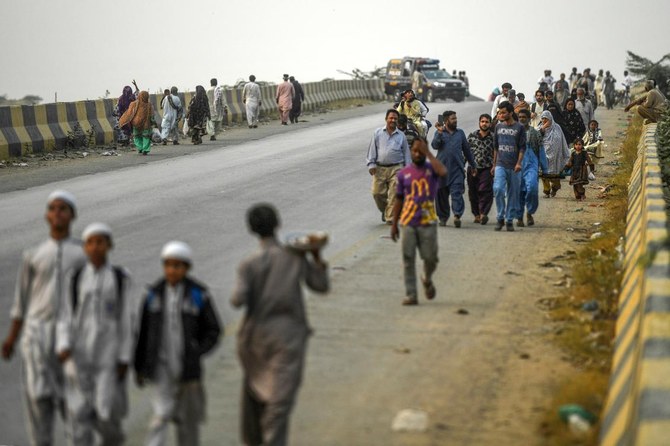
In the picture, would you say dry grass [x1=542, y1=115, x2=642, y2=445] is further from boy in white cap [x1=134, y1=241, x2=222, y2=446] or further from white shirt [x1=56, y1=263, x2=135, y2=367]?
white shirt [x1=56, y1=263, x2=135, y2=367]

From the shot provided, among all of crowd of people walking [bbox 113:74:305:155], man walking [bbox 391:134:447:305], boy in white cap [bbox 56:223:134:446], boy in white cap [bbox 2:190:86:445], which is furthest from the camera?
crowd of people walking [bbox 113:74:305:155]

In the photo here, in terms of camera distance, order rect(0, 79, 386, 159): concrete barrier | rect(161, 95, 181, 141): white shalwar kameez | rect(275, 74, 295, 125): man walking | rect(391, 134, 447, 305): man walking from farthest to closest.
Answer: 1. rect(275, 74, 295, 125): man walking
2. rect(161, 95, 181, 141): white shalwar kameez
3. rect(0, 79, 386, 159): concrete barrier
4. rect(391, 134, 447, 305): man walking

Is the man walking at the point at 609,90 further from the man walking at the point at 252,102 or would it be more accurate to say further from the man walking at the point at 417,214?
the man walking at the point at 417,214

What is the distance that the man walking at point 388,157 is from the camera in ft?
59.3

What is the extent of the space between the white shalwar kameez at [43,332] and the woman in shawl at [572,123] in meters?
18.8

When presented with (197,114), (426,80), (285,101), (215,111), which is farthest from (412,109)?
(426,80)

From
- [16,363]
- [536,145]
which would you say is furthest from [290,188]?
[16,363]

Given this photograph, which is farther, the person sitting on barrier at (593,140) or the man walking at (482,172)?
the person sitting on barrier at (593,140)

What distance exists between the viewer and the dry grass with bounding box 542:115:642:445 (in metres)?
8.91

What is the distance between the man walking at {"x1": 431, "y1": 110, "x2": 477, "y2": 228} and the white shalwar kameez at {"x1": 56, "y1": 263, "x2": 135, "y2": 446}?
1133 centimetres

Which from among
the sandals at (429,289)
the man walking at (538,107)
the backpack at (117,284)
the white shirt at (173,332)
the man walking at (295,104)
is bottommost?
the man walking at (295,104)

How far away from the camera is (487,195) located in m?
19.0

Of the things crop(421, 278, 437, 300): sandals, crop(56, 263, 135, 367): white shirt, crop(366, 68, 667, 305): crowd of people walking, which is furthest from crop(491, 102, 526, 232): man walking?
crop(56, 263, 135, 367): white shirt

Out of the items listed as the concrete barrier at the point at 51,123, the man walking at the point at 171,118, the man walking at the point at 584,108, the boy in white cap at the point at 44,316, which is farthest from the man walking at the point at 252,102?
the boy in white cap at the point at 44,316
